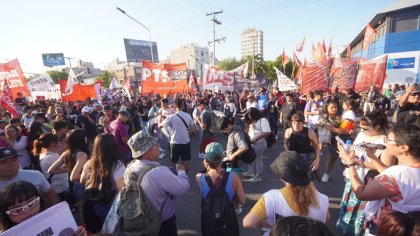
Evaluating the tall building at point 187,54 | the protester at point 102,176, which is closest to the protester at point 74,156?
the protester at point 102,176

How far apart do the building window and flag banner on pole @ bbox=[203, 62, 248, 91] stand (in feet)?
71.8

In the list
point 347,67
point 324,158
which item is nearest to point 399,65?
point 347,67

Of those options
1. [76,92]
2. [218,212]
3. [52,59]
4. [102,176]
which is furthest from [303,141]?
[52,59]

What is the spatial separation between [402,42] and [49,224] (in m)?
31.5

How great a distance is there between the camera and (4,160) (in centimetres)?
231

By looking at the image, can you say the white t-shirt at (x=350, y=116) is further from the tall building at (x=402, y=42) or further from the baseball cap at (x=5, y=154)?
the tall building at (x=402, y=42)

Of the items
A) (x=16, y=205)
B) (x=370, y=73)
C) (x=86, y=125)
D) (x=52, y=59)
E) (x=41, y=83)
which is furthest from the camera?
(x=52, y=59)

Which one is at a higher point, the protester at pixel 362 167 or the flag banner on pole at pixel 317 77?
the flag banner on pole at pixel 317 77

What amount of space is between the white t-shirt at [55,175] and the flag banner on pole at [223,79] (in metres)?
9.53

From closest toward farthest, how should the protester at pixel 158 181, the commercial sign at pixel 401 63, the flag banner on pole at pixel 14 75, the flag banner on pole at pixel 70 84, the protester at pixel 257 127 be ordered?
1. the protester at pixel 158 181
2. the protester at pixel 257 127
3. the flag banner on pole at pixel 14 75
4. the flag banner on pole at pixel 70 84
5. the commercial sign at pixel 401 63

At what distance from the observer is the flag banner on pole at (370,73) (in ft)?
23.5

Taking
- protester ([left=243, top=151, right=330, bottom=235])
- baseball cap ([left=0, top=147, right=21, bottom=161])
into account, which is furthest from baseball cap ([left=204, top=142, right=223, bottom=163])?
baseball cap ([left=0, top=147, right=21, bottom=161])

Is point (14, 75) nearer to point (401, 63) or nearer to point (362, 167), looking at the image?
point (362, 167)

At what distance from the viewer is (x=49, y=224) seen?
4.93ft
